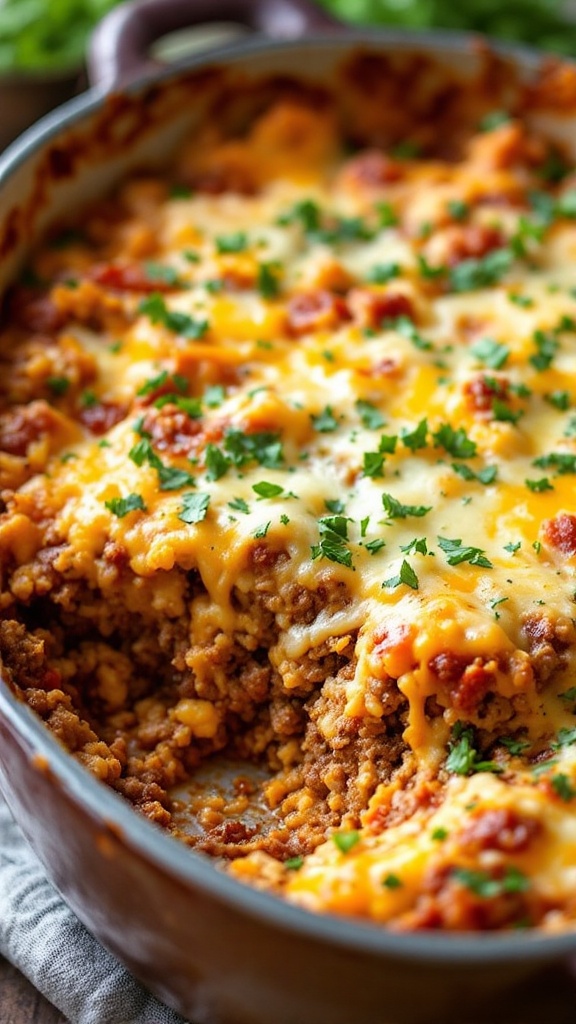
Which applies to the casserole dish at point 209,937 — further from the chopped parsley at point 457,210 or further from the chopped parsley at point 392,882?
the chopped parsley at point 457,210

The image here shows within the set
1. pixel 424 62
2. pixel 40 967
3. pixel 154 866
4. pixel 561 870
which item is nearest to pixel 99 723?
pixel 40 967

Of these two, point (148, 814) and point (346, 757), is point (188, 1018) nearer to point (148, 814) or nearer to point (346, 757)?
point (148, 814)

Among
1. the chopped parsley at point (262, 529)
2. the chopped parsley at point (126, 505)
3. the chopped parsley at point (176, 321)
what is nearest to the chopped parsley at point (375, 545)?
the chopped parsley at point (262, 529)

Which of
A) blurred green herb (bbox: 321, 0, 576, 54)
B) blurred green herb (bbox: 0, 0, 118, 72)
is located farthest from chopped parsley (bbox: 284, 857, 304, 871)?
blurred green herb (bbox: 321, 0, 576, 54)

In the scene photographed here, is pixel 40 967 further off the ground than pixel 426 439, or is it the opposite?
pixel 426 439

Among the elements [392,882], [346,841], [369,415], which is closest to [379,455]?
[369,415]

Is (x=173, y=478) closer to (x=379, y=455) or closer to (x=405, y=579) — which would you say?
(x=379, y=455)
